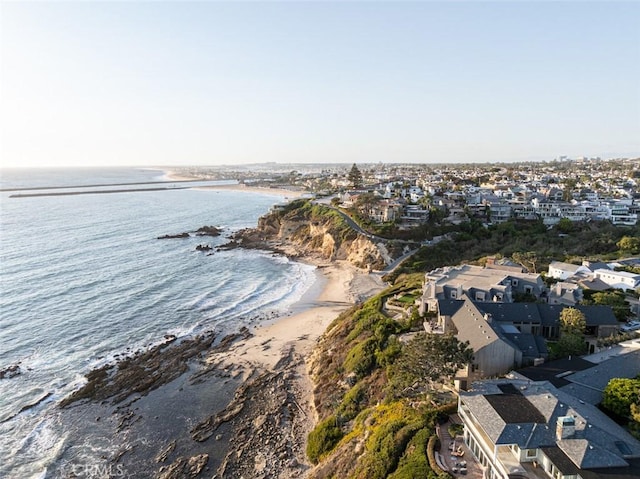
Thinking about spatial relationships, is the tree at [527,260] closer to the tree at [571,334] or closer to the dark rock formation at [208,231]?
the tree at [571,334]

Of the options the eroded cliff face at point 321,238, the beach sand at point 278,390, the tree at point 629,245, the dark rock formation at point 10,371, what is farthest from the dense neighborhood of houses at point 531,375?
the dark rock formation at point 10,371

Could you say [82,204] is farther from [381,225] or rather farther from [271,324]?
[271,324]

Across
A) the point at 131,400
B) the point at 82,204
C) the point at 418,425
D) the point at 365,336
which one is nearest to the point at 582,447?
the point at 418,425

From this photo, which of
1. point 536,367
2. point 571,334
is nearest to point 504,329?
point 536,367

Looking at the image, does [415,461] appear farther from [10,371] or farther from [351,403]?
[10,371]

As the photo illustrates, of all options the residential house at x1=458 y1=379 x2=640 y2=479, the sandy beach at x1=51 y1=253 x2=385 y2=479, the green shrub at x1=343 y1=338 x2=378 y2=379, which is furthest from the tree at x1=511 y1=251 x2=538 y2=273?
the residential house at x1=458 y1=379 x2=640 y2=479
